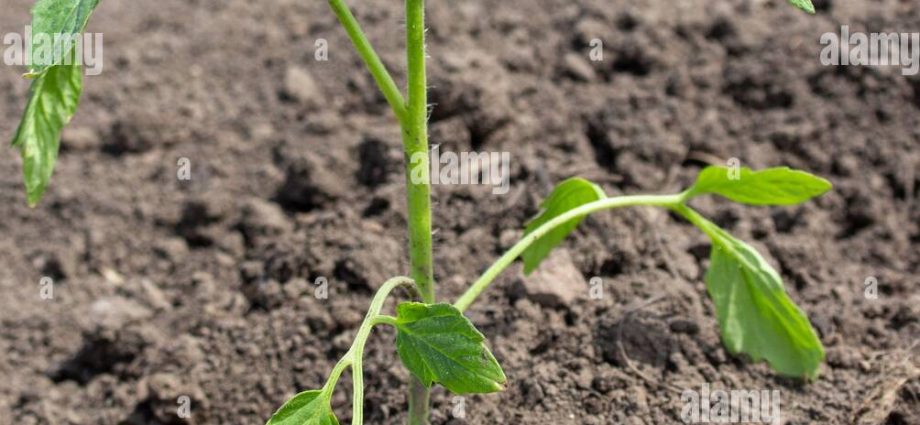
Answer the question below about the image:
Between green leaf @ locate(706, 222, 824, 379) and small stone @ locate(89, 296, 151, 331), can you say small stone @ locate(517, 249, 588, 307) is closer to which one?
green leaf @ locate(706, 222, 824, 379)

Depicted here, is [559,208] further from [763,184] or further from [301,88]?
[301,88]

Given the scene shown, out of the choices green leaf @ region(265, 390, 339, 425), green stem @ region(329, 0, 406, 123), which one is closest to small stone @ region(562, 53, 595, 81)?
green stem @ region(329, 0, 406, 123)

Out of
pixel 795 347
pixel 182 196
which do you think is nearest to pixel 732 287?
pixel 795 347

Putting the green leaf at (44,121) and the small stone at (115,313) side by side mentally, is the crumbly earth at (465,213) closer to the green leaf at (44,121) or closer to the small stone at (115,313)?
the small stone at (115,313)

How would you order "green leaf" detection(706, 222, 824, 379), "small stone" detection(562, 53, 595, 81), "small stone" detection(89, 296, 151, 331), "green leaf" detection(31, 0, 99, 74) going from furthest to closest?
1. "small stone" detection(562, 53, 595, 81)
2. "small stone" detection(89, 296, 151, 331)
3. "green leaf" detection(706, 222, 824, 379)
4. "green leaf" detection(31, 0, 99, 74)

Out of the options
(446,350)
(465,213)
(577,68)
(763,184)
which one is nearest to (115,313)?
(465,213)

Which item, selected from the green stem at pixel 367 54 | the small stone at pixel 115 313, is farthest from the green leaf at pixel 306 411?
the small stone at pixel 115 313

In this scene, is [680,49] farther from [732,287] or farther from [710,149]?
[732,287]
